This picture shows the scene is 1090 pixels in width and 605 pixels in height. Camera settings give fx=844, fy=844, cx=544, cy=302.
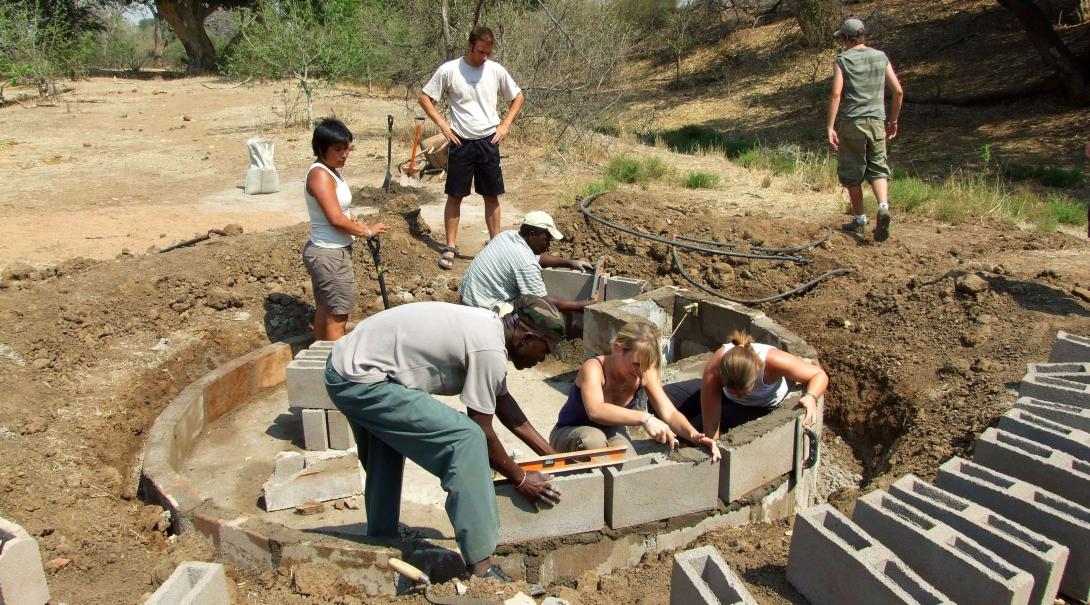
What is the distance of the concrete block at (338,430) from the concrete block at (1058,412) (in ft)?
11.7

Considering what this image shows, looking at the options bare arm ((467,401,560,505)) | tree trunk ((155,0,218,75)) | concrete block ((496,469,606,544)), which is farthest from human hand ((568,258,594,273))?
tree trunk ((155,0,218,75))

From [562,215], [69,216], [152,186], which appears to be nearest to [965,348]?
[562,215]

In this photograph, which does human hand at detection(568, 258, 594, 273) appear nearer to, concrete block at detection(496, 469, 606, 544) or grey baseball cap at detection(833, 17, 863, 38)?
grey baseball cap at detection(833, 17, 863, 38)

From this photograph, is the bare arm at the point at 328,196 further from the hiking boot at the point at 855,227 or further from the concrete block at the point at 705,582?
the hiking boot at the point at 855,227

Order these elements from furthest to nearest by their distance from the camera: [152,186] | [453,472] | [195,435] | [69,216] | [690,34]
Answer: [690,34]
[152,186]
[69,216]
[195,435]
[453,472]

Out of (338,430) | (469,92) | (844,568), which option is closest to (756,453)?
(844,568)

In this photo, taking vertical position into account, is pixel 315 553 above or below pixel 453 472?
below

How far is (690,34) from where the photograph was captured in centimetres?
2336

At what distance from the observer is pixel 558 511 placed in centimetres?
362

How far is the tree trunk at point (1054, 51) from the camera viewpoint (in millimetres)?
12289

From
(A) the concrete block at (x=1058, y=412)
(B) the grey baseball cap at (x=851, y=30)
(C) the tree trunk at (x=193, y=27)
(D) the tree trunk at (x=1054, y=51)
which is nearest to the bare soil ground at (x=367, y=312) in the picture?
(A) the concrete block at (x=1058, y=412)

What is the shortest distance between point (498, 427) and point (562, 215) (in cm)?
277

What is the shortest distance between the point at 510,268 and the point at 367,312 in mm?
1898

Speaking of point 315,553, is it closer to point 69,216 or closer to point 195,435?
point 195,435
